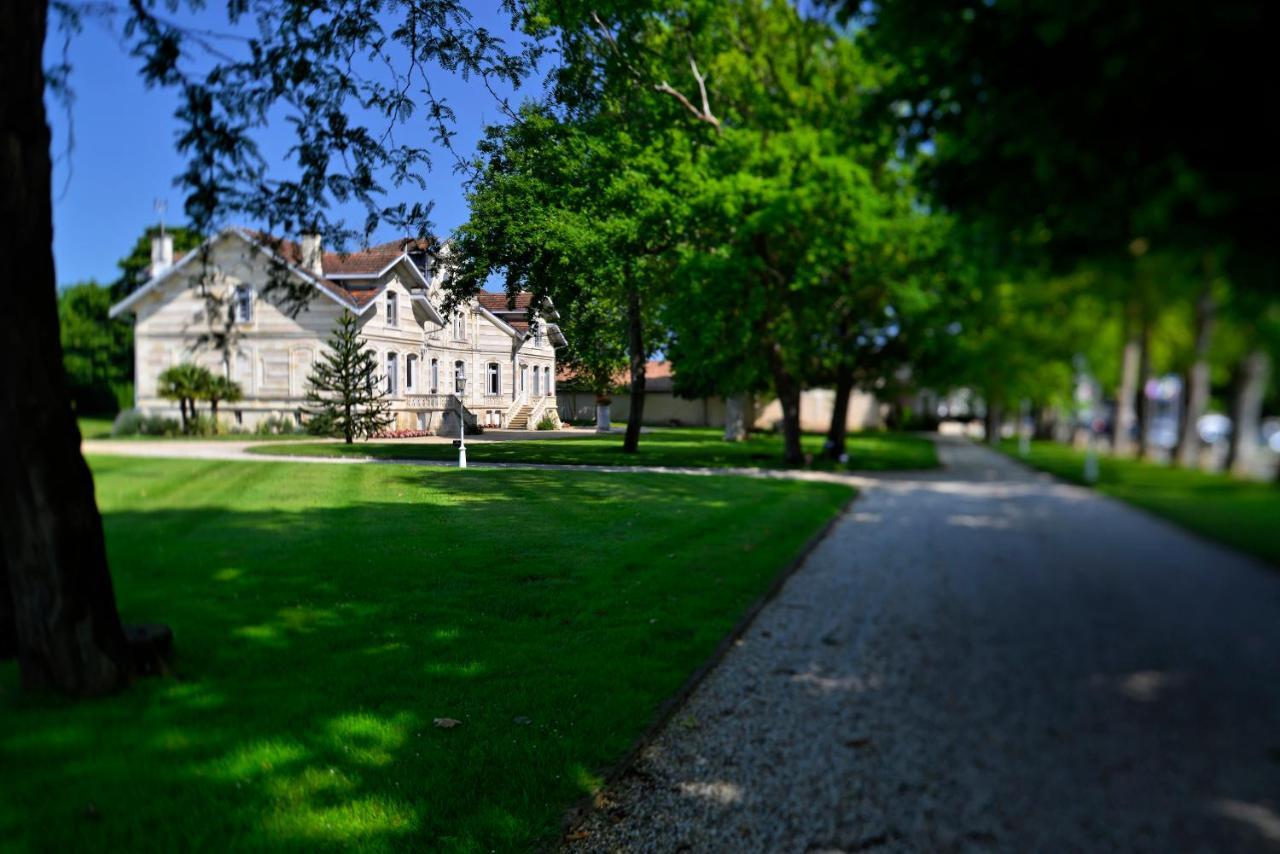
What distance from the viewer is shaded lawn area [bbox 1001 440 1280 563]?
336 cm

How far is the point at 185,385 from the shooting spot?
119 inches

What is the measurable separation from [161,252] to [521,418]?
5.23 feet

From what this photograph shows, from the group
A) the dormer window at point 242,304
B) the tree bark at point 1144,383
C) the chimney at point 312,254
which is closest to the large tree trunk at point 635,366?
the chimney at point 312,254

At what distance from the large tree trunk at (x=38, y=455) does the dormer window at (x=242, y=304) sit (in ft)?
5.37

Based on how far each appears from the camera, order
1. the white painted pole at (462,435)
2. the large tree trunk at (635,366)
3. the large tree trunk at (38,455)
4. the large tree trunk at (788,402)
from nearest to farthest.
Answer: the white painted pole at (462,435) < the large tree trunk at (635,366) < the large tree trunk at (38,455) < the large tree trunk at (788,402)

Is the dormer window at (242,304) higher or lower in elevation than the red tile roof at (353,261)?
lower

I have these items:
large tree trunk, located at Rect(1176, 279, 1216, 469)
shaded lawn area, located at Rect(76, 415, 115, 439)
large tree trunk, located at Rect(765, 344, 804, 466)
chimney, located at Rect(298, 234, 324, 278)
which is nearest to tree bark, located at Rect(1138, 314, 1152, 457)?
large tree trunk, located at Rect(1176, 279, 1216, 469)

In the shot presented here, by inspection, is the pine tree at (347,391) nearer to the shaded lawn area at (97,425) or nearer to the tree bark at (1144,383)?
the shaded lawn area at (97,425)

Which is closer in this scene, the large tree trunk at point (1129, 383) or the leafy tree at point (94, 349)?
the leafy tree at point (94, 349)

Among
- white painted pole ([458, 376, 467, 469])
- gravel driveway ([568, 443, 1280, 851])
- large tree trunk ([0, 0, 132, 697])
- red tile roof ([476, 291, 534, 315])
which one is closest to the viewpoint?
red tile roof ([476, 291, 534, 315])

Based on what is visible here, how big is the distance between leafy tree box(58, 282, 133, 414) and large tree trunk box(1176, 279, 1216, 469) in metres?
4.58

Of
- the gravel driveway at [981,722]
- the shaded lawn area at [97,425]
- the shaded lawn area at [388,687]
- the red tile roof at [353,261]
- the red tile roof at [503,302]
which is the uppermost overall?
the red tile roof at [353,261]

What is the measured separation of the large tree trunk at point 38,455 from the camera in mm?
3576

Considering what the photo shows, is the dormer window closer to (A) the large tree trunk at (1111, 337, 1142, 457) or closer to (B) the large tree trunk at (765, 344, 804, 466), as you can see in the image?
(A) the large tree trunk at (1111, 337, 1142, 457)
